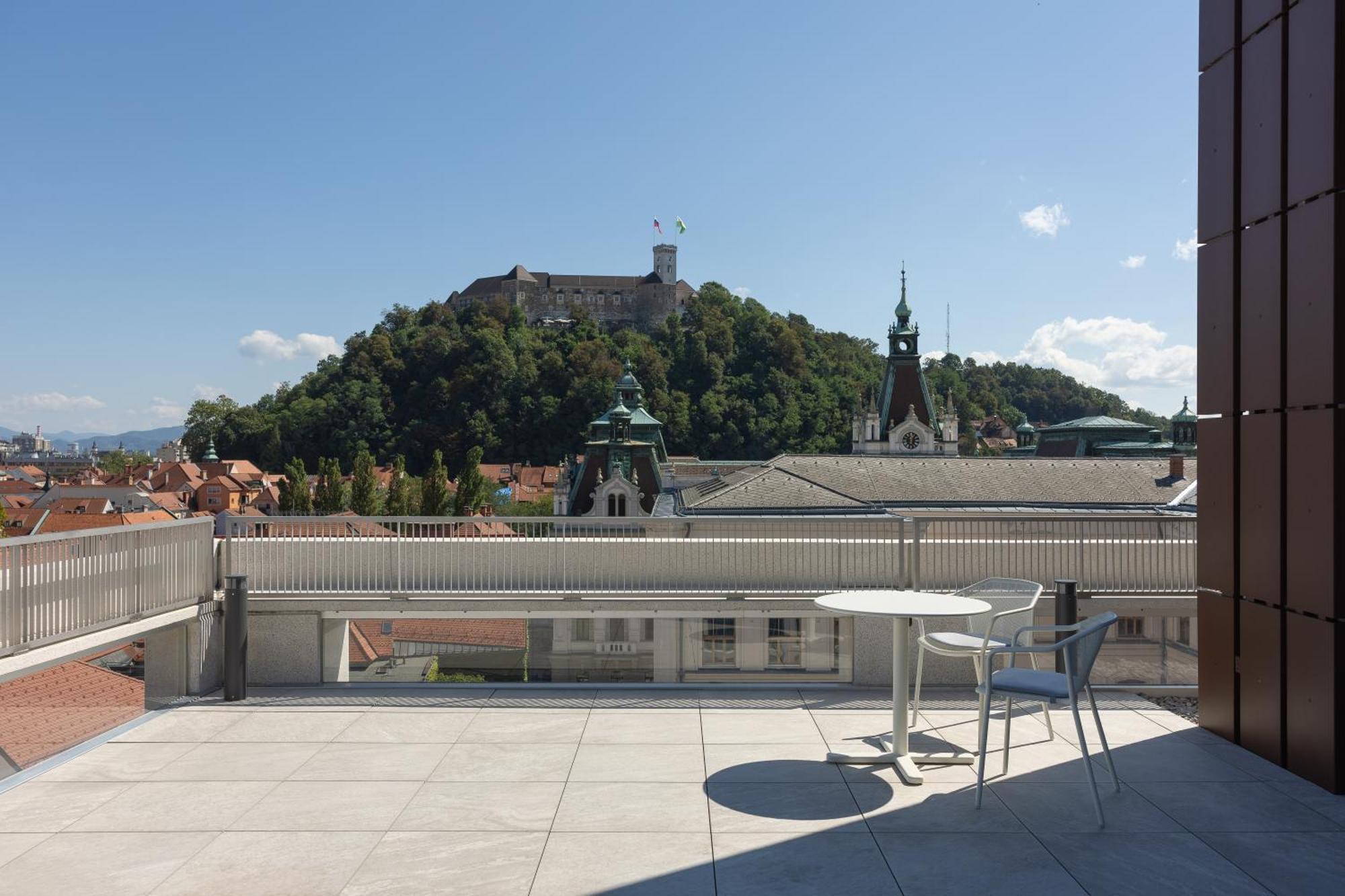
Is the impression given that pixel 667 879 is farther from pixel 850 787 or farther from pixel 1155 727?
pixel 1155 727

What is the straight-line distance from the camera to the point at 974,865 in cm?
455

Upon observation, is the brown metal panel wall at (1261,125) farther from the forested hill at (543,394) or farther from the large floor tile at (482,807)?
the forested hill at (543,394)

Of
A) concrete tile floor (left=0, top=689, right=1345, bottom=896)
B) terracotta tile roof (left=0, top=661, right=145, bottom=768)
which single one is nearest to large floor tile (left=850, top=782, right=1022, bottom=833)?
concrete tile floor (left=0, top=689, right=1345, bottom=896)

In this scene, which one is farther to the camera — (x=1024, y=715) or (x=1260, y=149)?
(x=1024, y=715)

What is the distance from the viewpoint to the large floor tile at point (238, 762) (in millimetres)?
5879

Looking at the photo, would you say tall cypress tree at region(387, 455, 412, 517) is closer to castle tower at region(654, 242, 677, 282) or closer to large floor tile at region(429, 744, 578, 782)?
large floor tile at region(429, 744, 578, 782)

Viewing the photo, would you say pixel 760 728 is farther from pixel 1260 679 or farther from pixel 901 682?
pixel 1260 679

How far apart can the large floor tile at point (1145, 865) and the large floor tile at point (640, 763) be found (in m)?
2.05

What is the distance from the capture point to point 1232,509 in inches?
265

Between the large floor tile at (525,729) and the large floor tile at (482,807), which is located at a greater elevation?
the large floor tile at (482,807)

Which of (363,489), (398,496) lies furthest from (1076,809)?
(363,489)

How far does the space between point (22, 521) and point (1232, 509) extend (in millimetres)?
87467

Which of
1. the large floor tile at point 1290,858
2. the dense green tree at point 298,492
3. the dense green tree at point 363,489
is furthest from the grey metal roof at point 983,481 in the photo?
the dense green tree at point 298,492

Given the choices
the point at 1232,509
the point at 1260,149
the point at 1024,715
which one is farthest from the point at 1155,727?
the point at 1260,149
